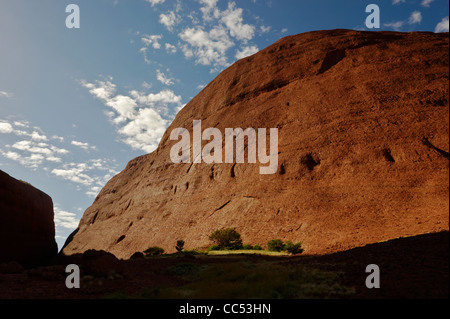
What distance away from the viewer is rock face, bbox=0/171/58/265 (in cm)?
1752

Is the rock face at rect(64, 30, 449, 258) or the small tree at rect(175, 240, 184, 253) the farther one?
the small tree at rect(175, 240, 184, 253)

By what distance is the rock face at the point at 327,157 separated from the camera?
1952cm

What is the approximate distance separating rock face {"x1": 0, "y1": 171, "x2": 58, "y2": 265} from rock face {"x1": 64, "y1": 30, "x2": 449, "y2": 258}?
1258 cm

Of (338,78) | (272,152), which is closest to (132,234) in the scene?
(272,152)

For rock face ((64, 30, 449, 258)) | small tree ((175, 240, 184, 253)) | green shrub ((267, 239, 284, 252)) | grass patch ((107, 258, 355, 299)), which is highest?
rock face ((64, 30, 449, 258))

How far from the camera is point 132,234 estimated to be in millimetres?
39938

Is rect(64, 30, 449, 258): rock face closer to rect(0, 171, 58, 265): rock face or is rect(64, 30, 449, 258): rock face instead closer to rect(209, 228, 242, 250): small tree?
rect(209, 228, 242, 250): small tree

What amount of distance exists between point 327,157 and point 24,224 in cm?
2336

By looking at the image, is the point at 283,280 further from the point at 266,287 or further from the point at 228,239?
the point at 228,239

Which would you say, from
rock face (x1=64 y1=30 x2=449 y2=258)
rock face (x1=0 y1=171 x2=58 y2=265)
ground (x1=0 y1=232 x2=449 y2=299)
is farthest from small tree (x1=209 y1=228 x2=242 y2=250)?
rock face (x1=0 y1=171 x2=58 y2=265)

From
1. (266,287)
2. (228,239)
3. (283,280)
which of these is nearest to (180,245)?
(228,239)

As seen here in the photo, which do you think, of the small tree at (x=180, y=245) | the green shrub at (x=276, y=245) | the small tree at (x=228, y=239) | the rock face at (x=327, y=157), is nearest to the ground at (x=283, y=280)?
the rock face at (x=327, y=157)

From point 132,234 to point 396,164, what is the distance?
33003 millimetres
